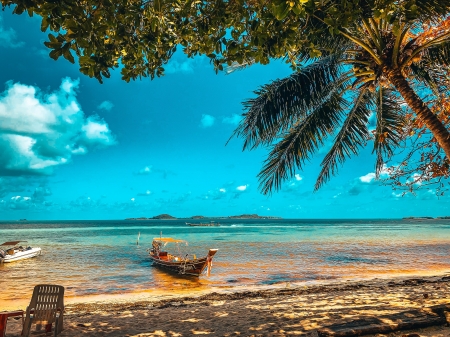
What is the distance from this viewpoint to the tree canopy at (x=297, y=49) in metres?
2.82

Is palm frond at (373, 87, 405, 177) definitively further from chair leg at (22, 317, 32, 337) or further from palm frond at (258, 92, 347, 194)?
chair leg at (22, 317, 32, 337)

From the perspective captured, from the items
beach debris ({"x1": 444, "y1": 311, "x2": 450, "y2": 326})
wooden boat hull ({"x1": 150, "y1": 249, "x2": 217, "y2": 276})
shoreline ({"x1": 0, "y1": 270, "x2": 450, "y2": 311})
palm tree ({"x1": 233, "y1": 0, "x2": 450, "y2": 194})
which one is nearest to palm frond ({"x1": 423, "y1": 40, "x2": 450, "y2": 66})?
palm tree ({"x1": 233, "y1": 0, "x2": 450, "y2": 194})

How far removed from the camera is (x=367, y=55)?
563 centimetres

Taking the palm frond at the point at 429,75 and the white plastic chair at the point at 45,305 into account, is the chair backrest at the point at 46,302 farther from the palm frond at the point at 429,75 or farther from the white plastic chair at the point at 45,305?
the palm frond at the point at 429,75

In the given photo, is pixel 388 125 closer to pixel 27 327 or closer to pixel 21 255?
pixel 27 327

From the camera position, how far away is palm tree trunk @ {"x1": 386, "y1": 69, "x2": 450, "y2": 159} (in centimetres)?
454

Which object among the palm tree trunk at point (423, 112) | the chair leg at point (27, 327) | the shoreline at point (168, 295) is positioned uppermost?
the palm tree trunk at point (423, 112)

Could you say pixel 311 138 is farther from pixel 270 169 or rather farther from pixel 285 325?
pixel 285 325

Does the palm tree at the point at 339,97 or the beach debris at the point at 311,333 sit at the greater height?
the palm tree at the point at 339,97

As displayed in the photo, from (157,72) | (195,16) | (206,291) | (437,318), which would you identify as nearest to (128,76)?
(157,72)

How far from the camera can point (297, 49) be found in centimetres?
Result: 388

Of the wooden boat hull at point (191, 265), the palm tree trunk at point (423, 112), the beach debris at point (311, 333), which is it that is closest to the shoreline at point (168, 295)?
the wooden boat hull at point (191, 265)

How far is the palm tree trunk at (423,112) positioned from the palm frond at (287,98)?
5.96 ft

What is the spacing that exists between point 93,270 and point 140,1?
16901 mm
